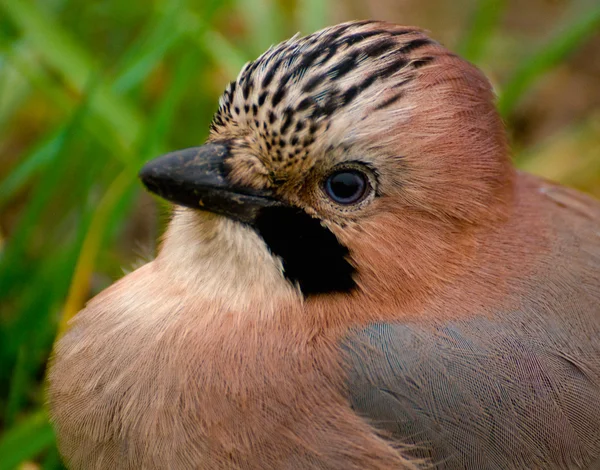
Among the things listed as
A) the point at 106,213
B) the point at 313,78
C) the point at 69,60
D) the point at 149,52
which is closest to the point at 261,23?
the point at 149,52

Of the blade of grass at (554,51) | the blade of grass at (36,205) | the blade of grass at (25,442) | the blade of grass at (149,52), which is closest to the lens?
the blade of grass at (25,442)

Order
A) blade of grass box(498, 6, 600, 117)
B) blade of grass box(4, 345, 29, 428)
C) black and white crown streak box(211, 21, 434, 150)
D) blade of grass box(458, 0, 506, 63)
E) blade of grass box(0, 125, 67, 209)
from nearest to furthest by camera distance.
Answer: black and white crown streak box(211, 21, 434, 150)
blade of grass box(4, 345, 29, 428)
blade of grass box(0, 125, 67, 209)
blade of grass box(498, 6, 600, 117)
blade of grass box(458, 0, 506, 63)

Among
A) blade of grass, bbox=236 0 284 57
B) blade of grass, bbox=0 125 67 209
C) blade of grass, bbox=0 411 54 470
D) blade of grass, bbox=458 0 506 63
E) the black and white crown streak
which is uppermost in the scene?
blade of grass, bbox=236 0 284 57

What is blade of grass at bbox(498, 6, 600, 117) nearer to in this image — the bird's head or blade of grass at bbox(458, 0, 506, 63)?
blade of grass at bbox(458, 0, 506, 63)

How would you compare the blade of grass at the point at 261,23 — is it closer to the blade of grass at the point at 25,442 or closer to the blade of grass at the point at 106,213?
the blade of grass at the point at 106,213

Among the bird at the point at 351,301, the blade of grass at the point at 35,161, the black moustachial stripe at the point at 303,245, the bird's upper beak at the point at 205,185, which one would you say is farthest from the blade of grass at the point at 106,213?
the black moustachial stripe at the point at 303,245

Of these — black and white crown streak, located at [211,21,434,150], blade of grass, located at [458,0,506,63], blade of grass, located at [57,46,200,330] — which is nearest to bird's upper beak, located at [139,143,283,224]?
black and white crown streak, located at [211,21,434,150]
